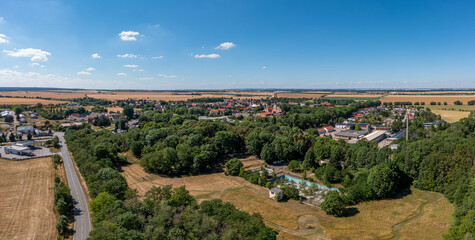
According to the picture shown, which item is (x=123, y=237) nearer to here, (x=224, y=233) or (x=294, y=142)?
(x=224, y=233)

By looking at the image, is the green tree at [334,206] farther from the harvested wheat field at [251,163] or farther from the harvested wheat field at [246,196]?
the harvested wheat field at [251,163]

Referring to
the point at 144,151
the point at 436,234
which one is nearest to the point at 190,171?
the point at 144,151

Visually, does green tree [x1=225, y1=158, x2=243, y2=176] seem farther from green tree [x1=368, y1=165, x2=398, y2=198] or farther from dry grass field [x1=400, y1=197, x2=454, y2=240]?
dry grass field [x1=400, y1=197, x2=454, y2=240]

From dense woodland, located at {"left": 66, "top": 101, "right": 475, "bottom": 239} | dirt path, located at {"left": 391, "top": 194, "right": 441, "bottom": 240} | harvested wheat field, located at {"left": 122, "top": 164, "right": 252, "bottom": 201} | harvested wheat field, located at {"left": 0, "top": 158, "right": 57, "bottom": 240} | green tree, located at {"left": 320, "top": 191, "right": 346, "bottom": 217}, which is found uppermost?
dense woodland, located at {"left": 66, "top": 101, "right": 475, "bottom": 239}

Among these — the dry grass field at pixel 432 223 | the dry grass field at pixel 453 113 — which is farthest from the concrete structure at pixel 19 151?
the dry grass field at pixel 453 113

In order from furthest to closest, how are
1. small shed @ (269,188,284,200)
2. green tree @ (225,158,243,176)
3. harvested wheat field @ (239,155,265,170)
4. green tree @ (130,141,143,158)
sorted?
green tree @ (130,141,143,158), harvested wheat field @ (239,155,265,170), green tree @ (225,158,243,176), small shed @ (269,188,284,200)

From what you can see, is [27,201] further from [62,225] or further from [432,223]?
[432,223]

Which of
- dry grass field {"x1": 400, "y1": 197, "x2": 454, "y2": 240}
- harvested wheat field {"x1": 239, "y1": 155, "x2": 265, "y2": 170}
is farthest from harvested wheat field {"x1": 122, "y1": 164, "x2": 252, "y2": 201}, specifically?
dry grass field {"x1": 400, "y1": 197, "x2": 454, "y2": 240}
